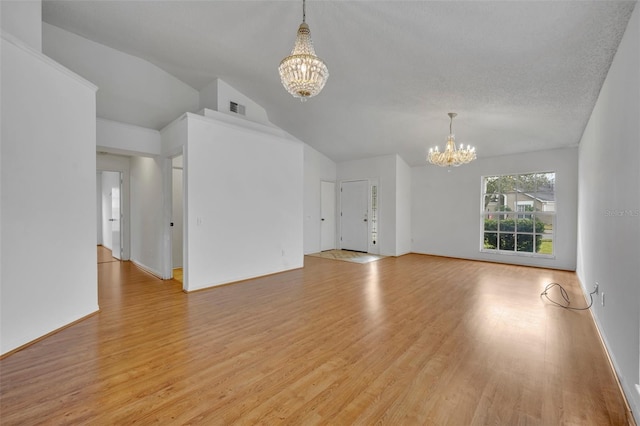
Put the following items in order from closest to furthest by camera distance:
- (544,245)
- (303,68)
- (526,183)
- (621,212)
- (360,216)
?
(621,212)
(303,68)
(544,245)
(526,183)
(360,216)

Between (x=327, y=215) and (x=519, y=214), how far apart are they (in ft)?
15.1

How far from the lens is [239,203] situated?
15.7 feet

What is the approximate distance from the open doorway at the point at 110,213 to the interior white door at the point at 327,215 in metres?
4.89

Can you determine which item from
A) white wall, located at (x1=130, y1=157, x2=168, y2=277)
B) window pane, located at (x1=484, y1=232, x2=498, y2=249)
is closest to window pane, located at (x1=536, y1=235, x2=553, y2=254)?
window pane, located at (x1=484, y1=232, x2=498, y2=249)

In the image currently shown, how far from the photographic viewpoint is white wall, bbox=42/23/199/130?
3.75 meters

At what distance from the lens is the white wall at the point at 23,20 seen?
2.60 meters

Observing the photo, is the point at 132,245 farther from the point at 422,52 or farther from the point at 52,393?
the point at 422,52

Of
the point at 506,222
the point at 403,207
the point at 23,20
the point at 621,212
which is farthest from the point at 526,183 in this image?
the point at 23,20

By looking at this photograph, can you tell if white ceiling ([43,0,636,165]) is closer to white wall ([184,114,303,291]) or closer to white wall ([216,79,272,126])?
white wall ([216,79,272,126])

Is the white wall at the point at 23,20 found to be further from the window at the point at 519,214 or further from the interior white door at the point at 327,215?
the window at the point at 519,214

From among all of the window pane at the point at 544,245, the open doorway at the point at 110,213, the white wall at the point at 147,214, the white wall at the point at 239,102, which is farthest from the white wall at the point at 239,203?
the window pane at the point at 544,245

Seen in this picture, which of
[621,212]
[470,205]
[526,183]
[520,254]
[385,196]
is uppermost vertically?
[526,183]

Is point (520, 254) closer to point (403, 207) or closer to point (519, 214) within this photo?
point (519, 214)

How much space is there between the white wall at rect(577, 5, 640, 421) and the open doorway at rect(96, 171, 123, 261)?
8070 mm
